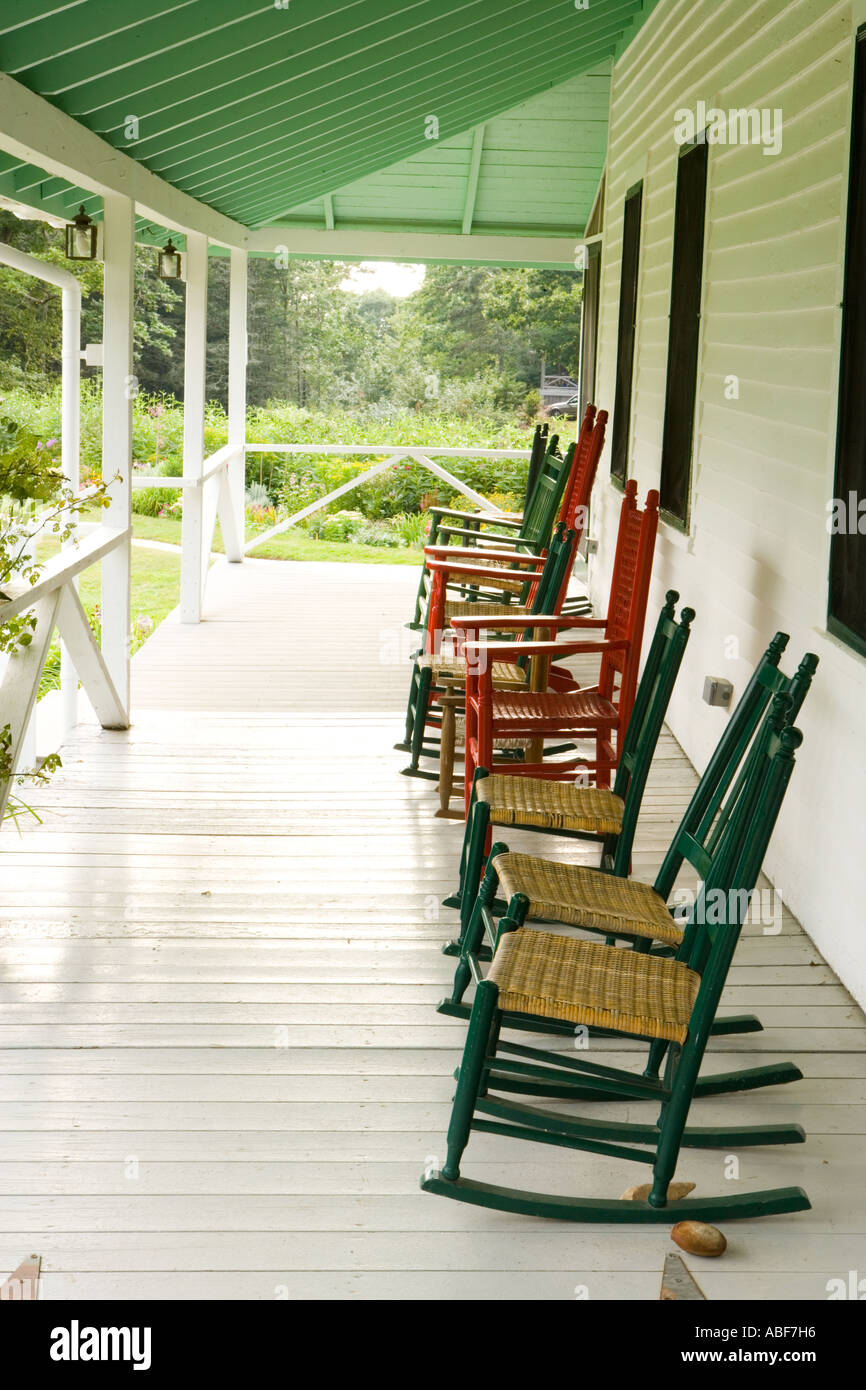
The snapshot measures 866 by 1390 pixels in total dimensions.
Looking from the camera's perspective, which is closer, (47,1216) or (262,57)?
(47,1216)

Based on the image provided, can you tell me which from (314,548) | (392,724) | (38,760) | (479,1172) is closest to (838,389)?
(479,1172)

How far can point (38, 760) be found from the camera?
5.43 m

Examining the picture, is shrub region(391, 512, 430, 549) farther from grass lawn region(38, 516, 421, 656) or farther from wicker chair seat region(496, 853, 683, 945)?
wicker chair seat region(496, 853, 683, 945)

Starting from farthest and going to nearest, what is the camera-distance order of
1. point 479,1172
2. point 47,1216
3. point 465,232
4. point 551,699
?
point 465,232
point 551,699
point 479,1172
point 47,1216

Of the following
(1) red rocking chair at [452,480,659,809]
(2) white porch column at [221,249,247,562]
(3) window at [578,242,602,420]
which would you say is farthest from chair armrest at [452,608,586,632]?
(3) window at [578,242,602,420]

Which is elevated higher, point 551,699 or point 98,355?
point 98,355

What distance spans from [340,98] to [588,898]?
4.11 metres

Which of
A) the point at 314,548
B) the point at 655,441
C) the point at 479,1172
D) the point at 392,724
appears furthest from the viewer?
the point at 314,548

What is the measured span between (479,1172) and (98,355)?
3.86 m

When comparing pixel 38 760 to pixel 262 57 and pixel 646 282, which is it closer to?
pixel 262 57

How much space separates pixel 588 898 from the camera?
2822mm

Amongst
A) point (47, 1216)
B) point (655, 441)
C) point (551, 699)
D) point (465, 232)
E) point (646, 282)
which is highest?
point (465, 232)

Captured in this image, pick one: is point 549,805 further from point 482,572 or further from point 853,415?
point 482,572

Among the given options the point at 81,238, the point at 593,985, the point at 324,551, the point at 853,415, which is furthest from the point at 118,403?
the point at 324,551
